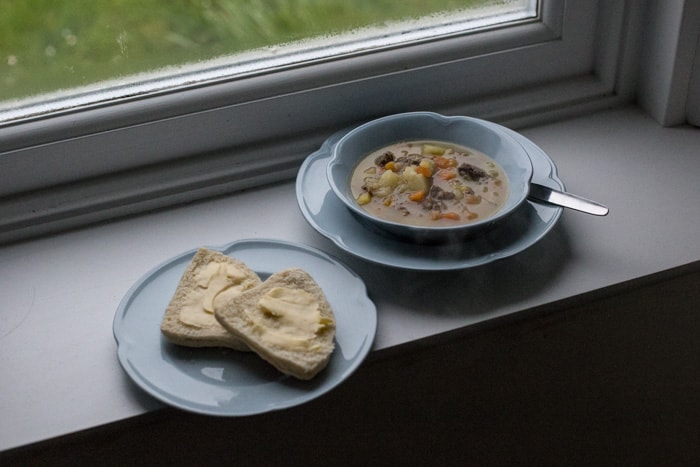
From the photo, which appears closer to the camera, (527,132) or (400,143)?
(400,143)

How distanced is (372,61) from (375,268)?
0.87 ft

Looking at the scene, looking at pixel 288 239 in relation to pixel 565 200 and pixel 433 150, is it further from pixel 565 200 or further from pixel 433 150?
pixel 565 200

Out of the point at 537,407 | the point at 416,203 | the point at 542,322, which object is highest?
the point at 416,203

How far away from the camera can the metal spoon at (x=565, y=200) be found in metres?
0.85

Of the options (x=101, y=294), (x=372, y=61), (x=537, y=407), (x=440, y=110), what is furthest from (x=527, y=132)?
(x=101, y=294)

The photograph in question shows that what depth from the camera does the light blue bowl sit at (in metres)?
0.82

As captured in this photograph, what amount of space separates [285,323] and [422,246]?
0.57ft

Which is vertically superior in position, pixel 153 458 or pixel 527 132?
pixel 527 132

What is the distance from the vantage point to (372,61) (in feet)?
3.21

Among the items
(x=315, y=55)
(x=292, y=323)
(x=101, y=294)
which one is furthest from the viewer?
(x=315, y=55)

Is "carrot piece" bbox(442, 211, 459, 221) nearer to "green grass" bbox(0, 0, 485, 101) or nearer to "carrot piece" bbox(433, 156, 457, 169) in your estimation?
"carrot piece" bbox(433, 156, 457, 169)

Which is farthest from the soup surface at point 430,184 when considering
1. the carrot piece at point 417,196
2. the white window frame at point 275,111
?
the white window frame at point 275,111

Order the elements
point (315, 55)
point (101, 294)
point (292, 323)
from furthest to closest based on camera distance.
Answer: point (315, 55)
point (101, 294)
point (292, 323)

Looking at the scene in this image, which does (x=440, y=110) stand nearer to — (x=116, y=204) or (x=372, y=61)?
(x=372, y=61)
